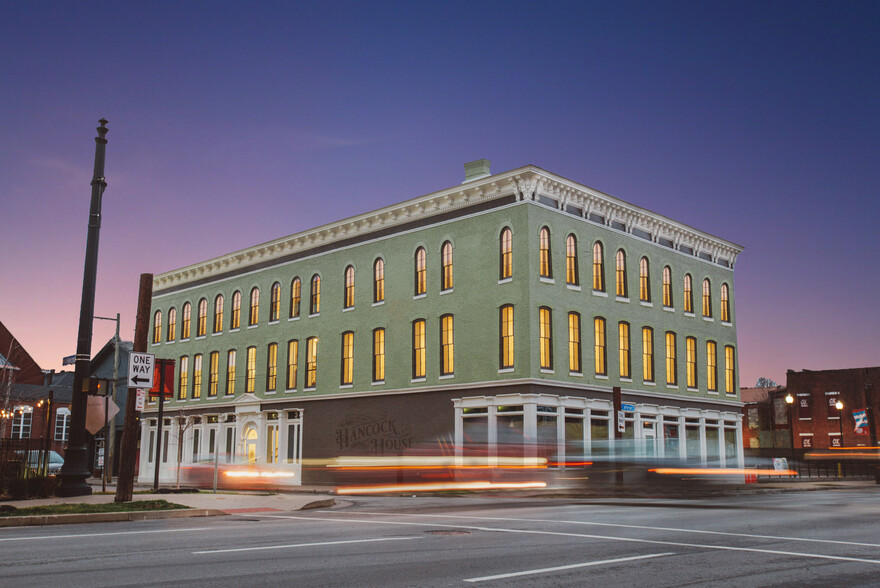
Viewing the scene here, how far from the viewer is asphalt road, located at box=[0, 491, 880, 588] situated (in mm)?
8523

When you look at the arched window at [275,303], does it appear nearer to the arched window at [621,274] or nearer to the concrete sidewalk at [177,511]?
the arched window at [621,274]

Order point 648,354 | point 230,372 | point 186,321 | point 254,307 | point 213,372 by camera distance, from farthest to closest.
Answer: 1. point 186,321
2. point 213,372
3. point 230,372
4. point 254,307
5. point 648,354

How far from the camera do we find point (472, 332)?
115 feet

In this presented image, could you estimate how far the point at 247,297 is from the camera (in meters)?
47.2

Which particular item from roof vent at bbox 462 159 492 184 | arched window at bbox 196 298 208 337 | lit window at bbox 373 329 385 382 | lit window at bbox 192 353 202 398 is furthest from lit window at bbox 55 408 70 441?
roof vent at bbox 462 159 492 184

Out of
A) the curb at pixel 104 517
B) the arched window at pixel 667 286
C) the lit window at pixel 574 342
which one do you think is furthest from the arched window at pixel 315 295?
the curb at pixel 104 517

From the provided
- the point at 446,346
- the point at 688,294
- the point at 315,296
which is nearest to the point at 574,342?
the point at 446,346

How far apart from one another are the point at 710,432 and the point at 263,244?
85.5 ft

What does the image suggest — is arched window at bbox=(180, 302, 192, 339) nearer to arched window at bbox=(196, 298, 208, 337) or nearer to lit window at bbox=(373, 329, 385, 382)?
arched window at bbox=(196, 298, 208, 337)

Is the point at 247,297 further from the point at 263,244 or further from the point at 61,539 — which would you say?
the point at 61,539

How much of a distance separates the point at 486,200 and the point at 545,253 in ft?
11.4

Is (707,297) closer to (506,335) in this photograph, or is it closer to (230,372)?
(506,335)

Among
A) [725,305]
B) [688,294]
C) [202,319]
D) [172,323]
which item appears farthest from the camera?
[172,323]

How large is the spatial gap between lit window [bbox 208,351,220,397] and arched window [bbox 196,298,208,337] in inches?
70.6
